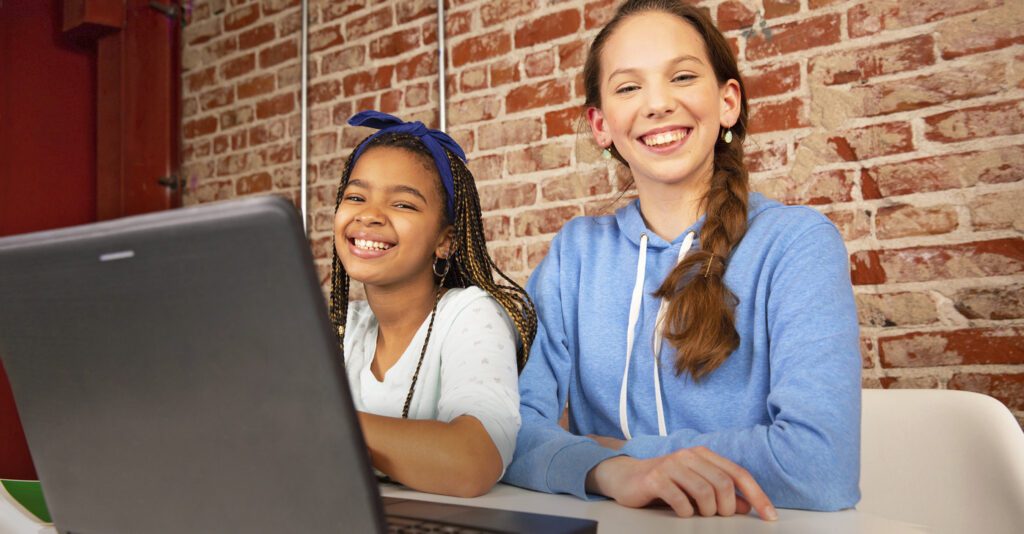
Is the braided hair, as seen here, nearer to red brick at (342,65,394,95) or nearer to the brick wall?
the brick wall

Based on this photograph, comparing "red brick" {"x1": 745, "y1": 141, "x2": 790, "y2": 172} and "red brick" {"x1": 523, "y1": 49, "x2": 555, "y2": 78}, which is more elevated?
"red brick" {"x1": 523, "y1": 49, "x2": 555, "y2": 78}

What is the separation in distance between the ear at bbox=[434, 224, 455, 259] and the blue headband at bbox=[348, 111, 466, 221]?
21mm

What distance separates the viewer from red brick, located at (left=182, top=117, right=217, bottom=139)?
298 centimetres

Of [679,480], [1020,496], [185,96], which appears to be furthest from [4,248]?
[185,96]

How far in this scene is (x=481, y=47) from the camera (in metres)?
2.30

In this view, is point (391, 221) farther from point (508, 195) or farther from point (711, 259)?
point (508, 195)

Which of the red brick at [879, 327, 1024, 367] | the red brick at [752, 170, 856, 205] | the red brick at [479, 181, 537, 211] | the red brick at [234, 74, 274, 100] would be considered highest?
the red brick at [234, 74, 274, 100]

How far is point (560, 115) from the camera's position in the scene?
6.98ft

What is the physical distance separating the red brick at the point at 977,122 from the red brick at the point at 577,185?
28.3 inches

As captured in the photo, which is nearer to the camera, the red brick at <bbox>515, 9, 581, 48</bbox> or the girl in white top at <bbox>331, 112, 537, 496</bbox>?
the girl in white top at <bbox>331, 112, 537, 496</bbox>

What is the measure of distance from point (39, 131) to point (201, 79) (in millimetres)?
637

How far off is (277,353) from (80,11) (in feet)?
10.2

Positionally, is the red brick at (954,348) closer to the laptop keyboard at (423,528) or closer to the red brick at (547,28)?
the red brick at (547,28)

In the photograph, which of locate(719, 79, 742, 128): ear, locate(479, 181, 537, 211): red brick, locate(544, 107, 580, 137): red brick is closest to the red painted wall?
locate(479, 181, 537, 211): red brick
